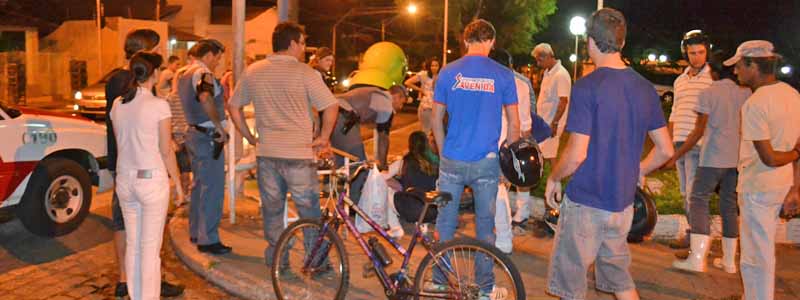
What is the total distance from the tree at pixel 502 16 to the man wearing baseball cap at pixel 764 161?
41406mm

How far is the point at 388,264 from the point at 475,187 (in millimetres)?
815

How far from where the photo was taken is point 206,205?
6750 millimetres

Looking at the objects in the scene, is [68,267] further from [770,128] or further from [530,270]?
[770,128]

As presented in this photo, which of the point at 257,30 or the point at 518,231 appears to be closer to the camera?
the point at 518,231

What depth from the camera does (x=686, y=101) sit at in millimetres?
6832

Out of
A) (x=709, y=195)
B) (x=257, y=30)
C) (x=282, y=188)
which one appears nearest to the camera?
(x=282, y=188)

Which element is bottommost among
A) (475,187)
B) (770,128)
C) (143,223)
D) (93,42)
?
(143,223)

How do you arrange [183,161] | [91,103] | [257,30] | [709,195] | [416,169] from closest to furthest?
[709,195] → [416,169] → [183,161] → [91,103] → [257,30]

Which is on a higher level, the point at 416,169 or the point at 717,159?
the point at 717,159

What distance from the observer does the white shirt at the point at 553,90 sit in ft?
26.9

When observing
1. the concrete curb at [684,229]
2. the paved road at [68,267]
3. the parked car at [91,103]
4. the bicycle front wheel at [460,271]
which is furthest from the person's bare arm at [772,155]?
the parked car at [91,103]

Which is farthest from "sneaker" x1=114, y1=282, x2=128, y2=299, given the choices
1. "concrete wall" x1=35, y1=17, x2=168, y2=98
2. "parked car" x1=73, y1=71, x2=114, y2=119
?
"concrete wall" x1=35, y1=17, x2=168, y2=98

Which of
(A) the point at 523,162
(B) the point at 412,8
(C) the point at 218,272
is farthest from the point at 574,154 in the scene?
(B) the point at 412,8

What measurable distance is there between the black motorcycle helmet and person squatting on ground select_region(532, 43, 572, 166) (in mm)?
3143
